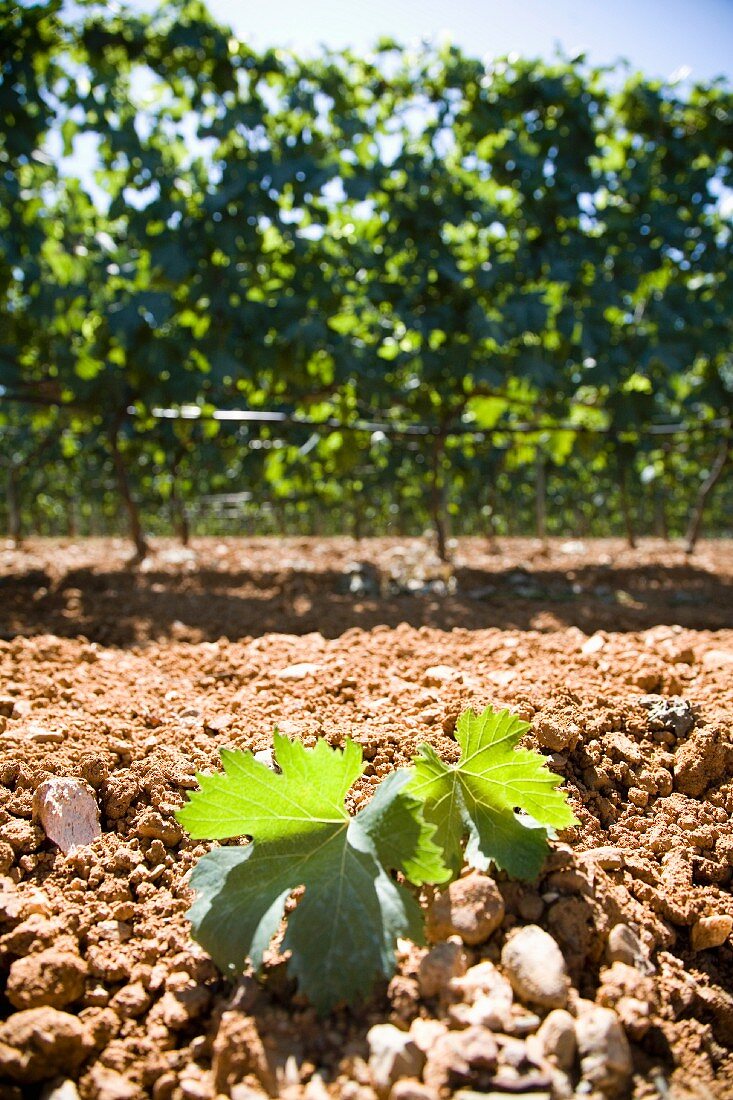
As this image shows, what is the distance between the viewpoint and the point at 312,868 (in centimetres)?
119

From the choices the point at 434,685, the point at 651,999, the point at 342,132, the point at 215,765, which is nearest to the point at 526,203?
the point at 342,132

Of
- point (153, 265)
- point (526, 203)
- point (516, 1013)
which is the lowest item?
point (516, 1013)

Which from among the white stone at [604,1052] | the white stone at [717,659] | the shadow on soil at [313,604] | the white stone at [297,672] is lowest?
the shadow on soil at [313,604]

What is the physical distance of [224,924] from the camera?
1148 millimetres

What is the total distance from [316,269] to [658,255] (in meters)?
2.90

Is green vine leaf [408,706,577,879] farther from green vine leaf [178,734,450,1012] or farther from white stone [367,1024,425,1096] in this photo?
white stone [367,1024,425,1096]

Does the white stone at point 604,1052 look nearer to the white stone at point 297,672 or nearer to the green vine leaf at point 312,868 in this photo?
the green vine leaf at point 312,868

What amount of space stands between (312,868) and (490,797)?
392 mm

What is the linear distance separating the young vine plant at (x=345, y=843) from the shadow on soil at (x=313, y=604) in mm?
2018

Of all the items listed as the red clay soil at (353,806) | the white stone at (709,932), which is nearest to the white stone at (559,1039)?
the red clay soil at (353,806)

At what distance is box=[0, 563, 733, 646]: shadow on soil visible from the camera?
3.57m

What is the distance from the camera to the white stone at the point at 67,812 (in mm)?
1425

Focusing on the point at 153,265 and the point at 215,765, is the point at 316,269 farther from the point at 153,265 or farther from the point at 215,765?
the point at 215,765

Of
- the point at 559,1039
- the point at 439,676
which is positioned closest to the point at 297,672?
the point at 439,676
